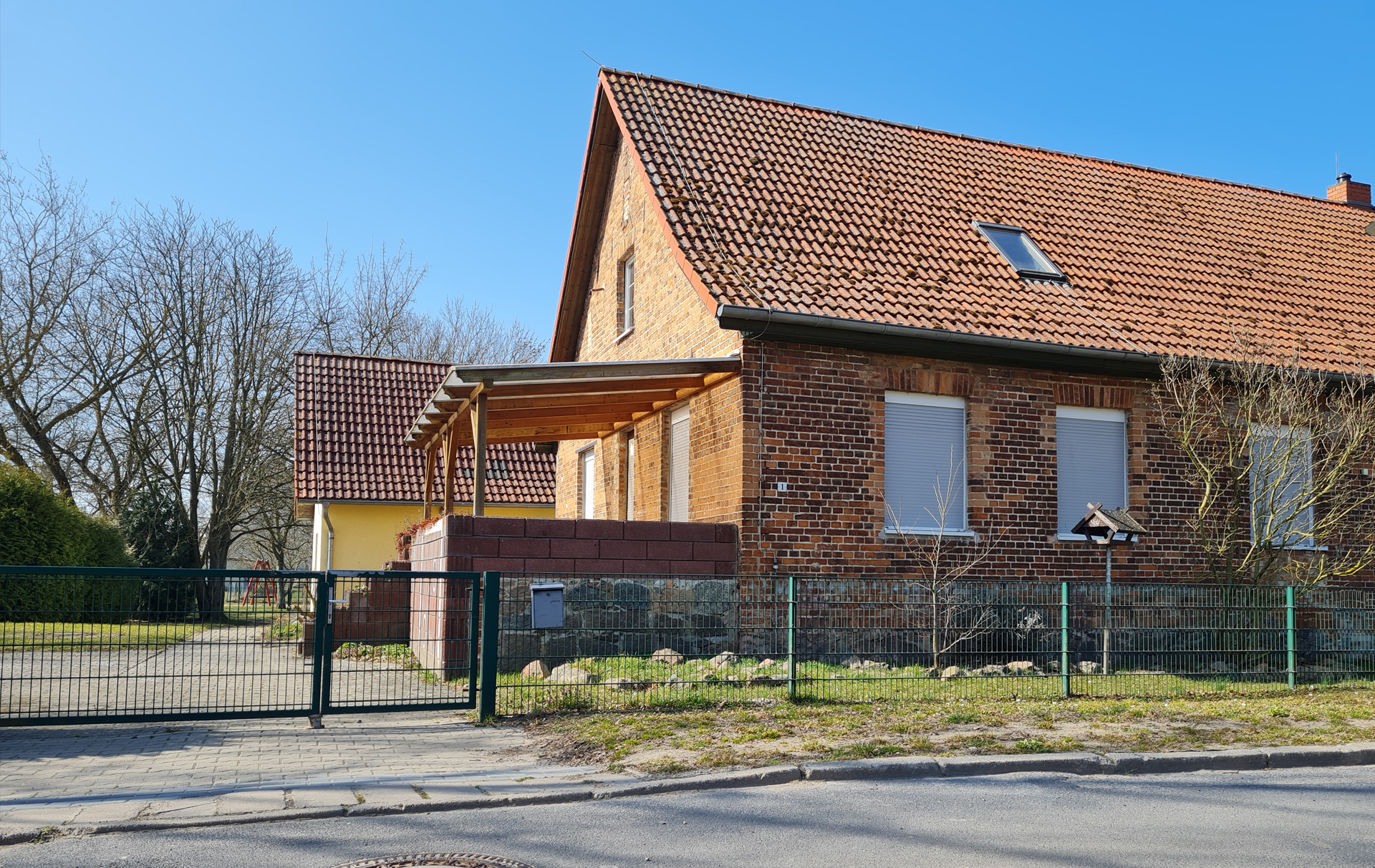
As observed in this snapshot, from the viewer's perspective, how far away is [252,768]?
7.29 meters

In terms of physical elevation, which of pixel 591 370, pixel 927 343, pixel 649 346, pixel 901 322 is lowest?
pixel 591 370

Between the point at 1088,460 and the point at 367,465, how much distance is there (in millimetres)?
15325

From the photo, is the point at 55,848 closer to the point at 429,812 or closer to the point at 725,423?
the point at 429,812

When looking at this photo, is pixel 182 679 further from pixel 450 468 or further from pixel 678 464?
pixel 678 464

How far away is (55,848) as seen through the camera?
5.46m

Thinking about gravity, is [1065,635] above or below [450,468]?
below

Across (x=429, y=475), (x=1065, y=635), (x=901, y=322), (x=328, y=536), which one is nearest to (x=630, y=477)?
(x=429, y=475)

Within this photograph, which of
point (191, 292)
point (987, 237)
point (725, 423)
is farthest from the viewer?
point (191, 292)

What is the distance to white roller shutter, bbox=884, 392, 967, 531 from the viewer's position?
13.4 m

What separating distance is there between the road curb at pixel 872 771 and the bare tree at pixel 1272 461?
5.46m

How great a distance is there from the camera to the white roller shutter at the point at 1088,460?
1401cm

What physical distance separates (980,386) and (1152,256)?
15.3 feet

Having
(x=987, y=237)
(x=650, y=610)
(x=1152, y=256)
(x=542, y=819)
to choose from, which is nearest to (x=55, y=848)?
(x=542, y=819)

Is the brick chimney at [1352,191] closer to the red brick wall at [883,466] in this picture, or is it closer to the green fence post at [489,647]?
the red brick wall at [883,466]
